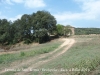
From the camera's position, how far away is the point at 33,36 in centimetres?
5384

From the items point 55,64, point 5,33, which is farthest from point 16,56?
point 5,33

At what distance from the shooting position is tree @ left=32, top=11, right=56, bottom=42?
51803 mm

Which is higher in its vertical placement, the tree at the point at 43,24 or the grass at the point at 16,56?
the tree at the point at 43,24

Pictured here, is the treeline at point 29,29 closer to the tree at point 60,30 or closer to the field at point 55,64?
the tree at point 60,30

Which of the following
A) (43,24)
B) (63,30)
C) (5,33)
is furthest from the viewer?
(63,30)

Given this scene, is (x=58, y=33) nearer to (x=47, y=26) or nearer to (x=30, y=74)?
(x=47, y=26)

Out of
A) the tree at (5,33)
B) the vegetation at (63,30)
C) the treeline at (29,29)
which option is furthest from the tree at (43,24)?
the tree at (5,33)

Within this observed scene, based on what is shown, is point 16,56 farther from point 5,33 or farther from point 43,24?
point 5,33

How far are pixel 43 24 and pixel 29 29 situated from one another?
4098 millimetres

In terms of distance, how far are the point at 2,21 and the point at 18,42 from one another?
338 inches

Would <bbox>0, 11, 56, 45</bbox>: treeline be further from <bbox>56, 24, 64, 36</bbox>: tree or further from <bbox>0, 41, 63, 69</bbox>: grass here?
A: <bbox>0, 41, 63, 69</bbox>: grass

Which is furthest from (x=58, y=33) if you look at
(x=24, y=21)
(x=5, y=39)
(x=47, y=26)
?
(x=5, y=39)

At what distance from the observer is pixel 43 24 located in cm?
5262

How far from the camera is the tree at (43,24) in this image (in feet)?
170
